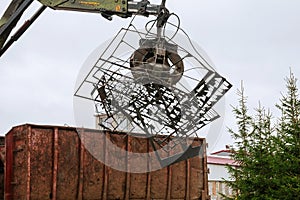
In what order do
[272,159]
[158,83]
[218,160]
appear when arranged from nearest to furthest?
[158,83]
[272,159]
[218,160]

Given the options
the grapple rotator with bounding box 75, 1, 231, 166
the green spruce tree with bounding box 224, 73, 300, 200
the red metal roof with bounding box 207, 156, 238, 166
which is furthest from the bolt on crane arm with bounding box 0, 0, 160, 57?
the red metal roof with bounding box 207, 156, 238, 166

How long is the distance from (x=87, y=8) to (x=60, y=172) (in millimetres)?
2891

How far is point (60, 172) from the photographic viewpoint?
789 cm

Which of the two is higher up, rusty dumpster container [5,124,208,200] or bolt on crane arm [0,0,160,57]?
bolt on crane arm [0,0,160,57]

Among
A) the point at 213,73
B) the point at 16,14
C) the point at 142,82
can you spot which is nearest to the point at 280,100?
the point at 213,73

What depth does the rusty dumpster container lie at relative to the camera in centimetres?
759

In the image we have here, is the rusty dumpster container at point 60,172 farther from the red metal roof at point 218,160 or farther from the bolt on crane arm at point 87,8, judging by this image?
the red metal roof at point 218,160

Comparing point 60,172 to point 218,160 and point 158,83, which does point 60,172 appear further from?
point 218,160

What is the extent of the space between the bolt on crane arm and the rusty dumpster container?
5.76 feet

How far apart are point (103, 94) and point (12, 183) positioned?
2572 millimetres

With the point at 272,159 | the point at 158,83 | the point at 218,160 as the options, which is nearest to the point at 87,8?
the point at 158,83

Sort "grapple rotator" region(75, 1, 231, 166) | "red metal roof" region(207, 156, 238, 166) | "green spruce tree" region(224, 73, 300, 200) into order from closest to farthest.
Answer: "grapple rotator" region(75, 1, 231, 166) < "green spruce tree" region(224, 73, 300, 200) < "red metal roof" region(207, 156, 238, 166)

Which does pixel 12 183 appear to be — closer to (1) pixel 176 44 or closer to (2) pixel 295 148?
(1) pixel 176 44

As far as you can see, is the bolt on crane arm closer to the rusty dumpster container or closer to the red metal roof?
the rusty dumpster container
